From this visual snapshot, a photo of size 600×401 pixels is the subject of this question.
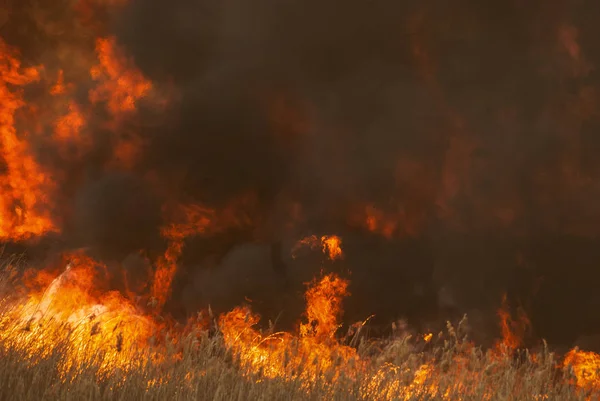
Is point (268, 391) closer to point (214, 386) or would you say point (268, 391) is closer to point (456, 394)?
point (214, 386)

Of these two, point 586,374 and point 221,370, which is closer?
point 221,370

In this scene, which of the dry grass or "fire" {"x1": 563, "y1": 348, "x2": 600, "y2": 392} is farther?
"fire" {"x1": 563, "y1": 348, "x2": 600, "y2": 392}

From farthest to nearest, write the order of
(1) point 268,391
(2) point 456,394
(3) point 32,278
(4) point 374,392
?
(3) point 32,278 < (2) point 456,394 < (4) point 374,392 < (1) point 268,391

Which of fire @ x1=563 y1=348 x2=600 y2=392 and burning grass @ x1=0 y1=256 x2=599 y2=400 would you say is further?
fire @ x1=563 y1=348 x2=600 y2=392

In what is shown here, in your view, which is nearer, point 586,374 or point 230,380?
point 230,380

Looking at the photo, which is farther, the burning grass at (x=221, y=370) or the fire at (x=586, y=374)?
the fire at (x=586, y=374)

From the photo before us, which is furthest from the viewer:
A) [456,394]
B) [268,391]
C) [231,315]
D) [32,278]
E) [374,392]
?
[32,278]

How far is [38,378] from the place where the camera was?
6.13m

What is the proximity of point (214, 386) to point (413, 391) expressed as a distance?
256 centimetres

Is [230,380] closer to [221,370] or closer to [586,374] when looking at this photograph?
[221,370]

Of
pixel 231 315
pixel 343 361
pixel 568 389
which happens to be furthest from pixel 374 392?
pixel 231 315

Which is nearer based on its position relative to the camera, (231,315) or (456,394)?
(456,394)

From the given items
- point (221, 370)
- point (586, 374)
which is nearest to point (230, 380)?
point (221, 370)

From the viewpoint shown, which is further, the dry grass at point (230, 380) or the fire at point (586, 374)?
the fire at point (586, 374)
